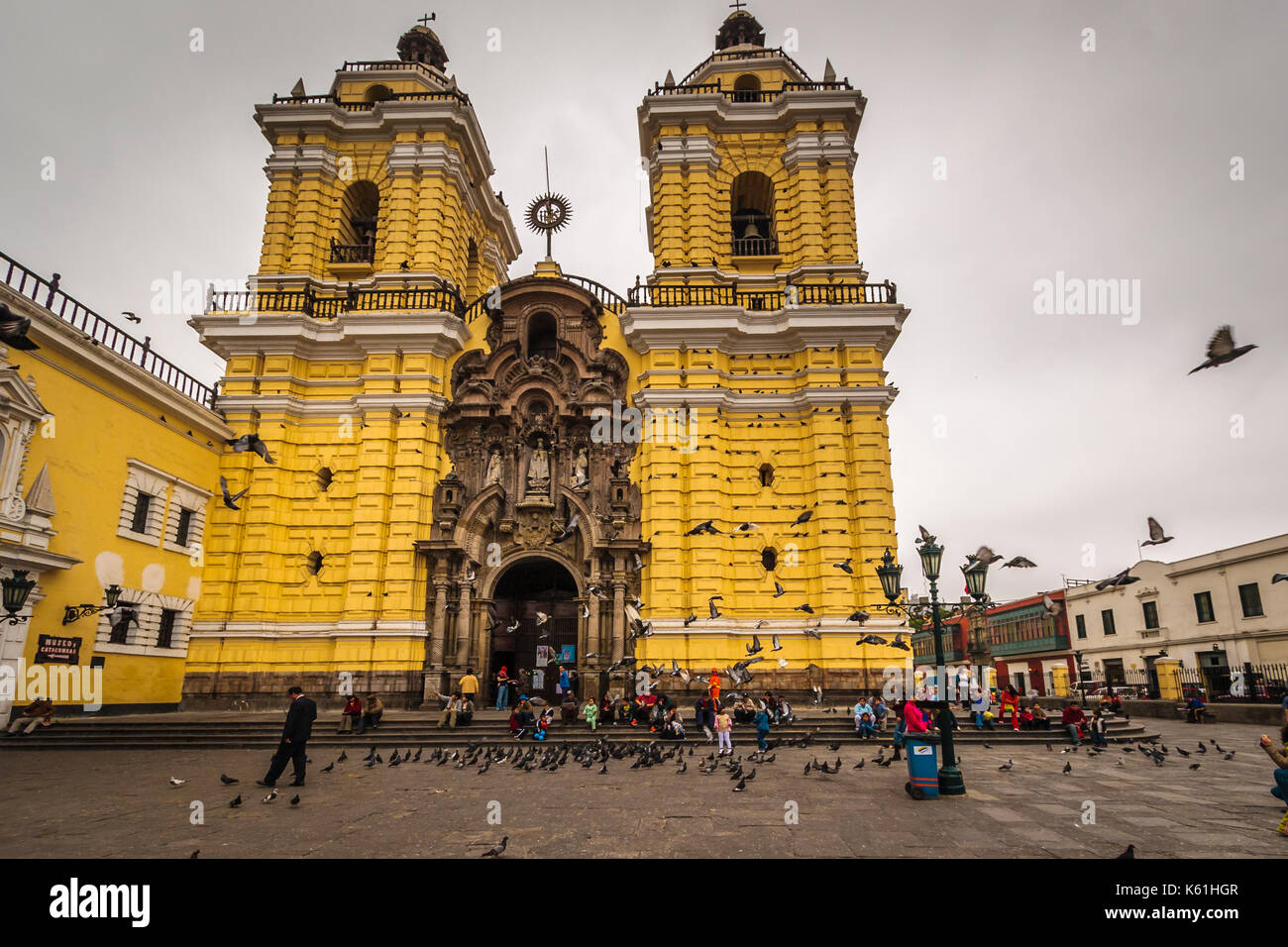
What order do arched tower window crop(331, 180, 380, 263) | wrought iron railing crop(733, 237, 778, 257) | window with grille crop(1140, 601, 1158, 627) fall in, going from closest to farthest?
wrought iron railing crop(733, 237, 778, 257)
arched tower window crop(331, 180, 380, 263)
window with grille crop(1140, 601, 1158, 627)

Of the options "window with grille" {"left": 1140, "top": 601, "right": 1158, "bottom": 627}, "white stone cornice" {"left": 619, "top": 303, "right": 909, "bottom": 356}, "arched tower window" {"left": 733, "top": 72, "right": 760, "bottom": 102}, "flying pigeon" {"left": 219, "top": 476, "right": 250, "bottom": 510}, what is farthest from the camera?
"window with grille" {"left": 1140, "top": 601, "right": 1158, "bottom": 627}

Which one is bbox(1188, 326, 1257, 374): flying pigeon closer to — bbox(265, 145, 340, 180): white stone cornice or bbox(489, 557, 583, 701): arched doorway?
bbox(489, 557, 583, 701): arched doorway

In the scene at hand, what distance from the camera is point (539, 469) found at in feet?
76.4

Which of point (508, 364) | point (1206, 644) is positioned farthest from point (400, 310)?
point (1206, 644)

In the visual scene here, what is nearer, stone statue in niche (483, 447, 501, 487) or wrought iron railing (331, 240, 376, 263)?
stone statue in niche (483, 447, 501, 487)

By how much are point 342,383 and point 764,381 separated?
45.8 feet

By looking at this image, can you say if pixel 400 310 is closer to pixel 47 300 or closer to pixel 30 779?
pixel 47 300

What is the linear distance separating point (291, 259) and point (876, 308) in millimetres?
20127

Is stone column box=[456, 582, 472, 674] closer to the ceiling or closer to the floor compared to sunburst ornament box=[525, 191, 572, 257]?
closer to the floor

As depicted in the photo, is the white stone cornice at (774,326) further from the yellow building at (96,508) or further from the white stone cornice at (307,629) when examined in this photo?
the yellow building at (96,508)

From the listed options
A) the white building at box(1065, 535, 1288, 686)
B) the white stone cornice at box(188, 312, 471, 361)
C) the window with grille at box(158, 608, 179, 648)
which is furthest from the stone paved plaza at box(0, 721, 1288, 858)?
the white building at box(1065, 535, 1288, 686)

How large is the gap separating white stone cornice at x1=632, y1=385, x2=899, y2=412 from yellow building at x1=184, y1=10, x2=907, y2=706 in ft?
0.29

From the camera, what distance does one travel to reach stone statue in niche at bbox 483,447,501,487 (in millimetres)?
23141

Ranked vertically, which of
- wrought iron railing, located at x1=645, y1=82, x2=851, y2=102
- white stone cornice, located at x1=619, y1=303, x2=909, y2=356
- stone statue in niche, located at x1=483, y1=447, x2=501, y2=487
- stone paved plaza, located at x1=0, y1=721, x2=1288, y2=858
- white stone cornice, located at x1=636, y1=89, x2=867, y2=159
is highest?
wrought iron railing, located at x1=645, y1=82, x2=851, y2=102
